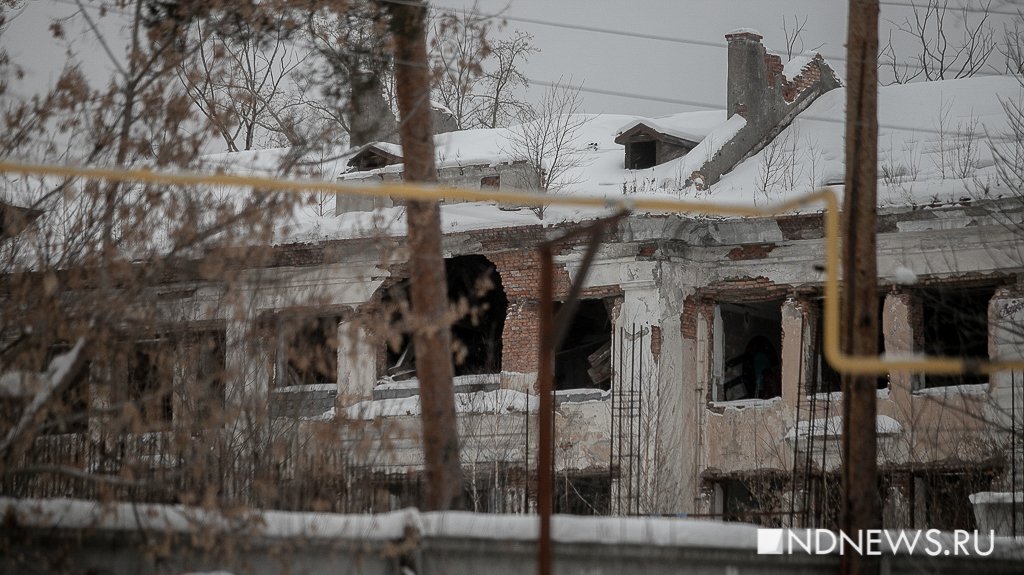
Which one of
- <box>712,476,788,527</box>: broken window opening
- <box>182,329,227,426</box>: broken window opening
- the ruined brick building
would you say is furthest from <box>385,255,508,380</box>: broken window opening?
<box>182,329,227,426</box>: broken window opening

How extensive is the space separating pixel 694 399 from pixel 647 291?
187 centimetres

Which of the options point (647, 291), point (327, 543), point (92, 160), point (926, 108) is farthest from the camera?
point (926, 108)

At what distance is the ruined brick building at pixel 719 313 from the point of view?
20.1 meters

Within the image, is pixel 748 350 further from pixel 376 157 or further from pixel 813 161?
pixel 376 157

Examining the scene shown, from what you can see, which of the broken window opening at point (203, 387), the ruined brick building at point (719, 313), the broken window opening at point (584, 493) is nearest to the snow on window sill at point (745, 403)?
the ruined brick building at point (719, 313)

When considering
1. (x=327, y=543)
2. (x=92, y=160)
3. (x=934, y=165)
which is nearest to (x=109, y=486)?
Result: (x=327, y=543)

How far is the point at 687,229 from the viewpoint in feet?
70.5

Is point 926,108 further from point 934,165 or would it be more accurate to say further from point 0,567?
point 0,567

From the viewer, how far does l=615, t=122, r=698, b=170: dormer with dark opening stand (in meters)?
24.2

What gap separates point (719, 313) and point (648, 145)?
379 centimetres

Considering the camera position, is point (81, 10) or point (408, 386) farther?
point (408, 386)

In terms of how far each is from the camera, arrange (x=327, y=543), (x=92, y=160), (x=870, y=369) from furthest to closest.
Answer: (x=92, y=160) < (x=327, y=543) < (x=870, y=369)

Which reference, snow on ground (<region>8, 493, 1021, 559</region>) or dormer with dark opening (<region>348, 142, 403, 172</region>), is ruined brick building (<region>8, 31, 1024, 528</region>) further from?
snow on ground (<region>8, 493, 1021, 559</region>)

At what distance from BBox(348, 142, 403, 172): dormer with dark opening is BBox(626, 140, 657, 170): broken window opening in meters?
4.02
